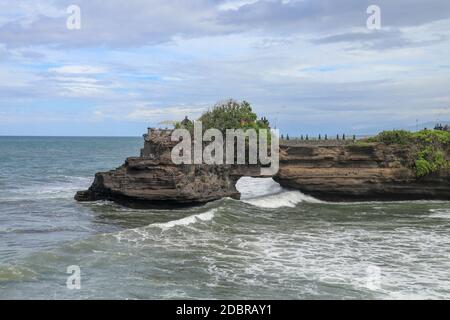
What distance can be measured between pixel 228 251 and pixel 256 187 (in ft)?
76.6

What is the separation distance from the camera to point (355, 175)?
32.6 meters

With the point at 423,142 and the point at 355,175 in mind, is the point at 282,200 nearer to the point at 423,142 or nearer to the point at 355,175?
the point at 355,175

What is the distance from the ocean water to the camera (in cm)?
1445

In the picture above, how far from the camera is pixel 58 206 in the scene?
29766 millimetres

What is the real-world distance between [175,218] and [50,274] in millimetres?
10400

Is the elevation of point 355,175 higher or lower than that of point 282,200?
higher

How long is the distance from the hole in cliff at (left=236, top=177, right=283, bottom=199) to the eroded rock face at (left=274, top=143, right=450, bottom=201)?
10.7 ft

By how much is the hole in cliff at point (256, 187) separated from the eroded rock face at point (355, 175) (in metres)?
3.26

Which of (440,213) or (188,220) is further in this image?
(440,213)

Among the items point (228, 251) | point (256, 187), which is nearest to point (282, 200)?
point (256, 187)

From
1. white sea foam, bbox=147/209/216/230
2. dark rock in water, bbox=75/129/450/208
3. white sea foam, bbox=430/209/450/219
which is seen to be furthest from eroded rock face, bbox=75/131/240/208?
white sea foam, bbox=430/209/450/219

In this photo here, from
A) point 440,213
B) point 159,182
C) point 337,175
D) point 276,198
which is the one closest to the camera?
point 440,213

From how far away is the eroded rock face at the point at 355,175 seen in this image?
3247cm
